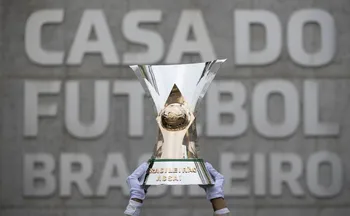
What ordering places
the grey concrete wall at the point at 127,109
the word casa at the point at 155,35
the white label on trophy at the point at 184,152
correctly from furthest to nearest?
the word casa at the point at 155,35 → the grey concrete wall at the point at 127,109 → the white label on trophy at the point at 184,152

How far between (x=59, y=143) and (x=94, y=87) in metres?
0.87

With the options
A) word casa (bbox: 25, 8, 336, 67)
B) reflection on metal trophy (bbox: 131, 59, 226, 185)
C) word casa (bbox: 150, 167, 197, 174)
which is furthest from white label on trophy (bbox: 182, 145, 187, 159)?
word casa (bbox: 25, 8, 336, 67)

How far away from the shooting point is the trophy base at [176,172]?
320 inches

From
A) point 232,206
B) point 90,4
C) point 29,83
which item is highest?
point 90,4

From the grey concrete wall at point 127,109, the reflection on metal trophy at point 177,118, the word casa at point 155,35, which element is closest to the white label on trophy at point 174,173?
the reflection on metal trophy at point 177,118

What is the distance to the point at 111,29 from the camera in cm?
1308

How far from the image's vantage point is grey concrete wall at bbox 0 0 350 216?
42.5ft

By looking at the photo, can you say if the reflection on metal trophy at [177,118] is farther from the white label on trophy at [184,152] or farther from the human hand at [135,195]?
the human hand at [135,195]

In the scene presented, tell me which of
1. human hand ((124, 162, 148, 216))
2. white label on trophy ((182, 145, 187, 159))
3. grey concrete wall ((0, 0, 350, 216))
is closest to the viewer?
white label on trophy ((182, 145, 187, 159))

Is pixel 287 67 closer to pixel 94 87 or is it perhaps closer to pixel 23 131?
pixel 94 87

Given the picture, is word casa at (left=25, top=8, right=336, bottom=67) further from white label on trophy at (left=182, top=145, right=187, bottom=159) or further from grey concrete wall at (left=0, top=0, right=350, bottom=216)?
white label on trophy at (left=182, top=145, right=187, bottom=159)

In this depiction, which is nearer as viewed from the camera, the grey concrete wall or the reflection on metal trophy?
the reflection on metal trophy

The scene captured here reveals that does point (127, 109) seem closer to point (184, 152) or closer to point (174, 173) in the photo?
point (184, 152)

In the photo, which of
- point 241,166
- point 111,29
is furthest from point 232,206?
point 111,29
